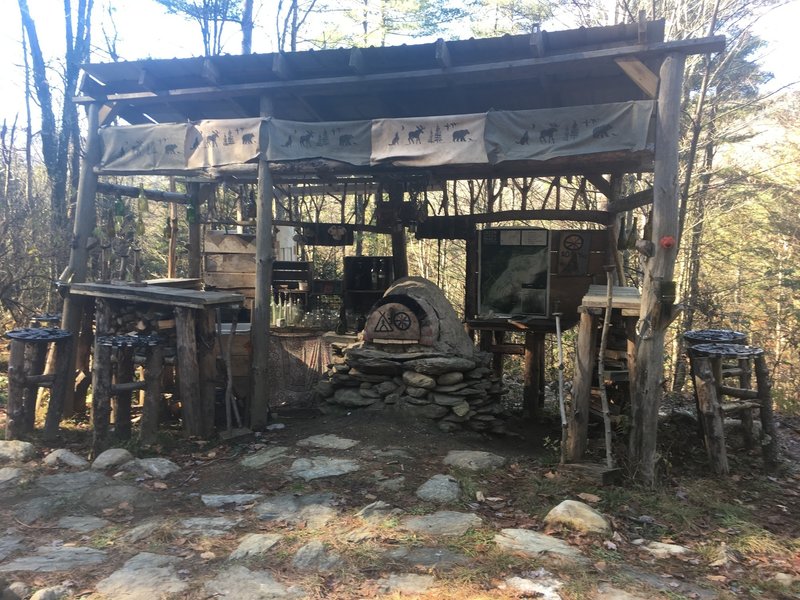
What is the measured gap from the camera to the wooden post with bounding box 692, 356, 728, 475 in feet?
19.3

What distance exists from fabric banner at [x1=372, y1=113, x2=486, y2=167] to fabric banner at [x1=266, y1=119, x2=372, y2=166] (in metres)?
0.20

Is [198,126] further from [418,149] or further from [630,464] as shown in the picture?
[630,464]

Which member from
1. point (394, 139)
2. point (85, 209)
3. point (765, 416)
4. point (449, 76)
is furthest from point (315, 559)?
point (85, 209)

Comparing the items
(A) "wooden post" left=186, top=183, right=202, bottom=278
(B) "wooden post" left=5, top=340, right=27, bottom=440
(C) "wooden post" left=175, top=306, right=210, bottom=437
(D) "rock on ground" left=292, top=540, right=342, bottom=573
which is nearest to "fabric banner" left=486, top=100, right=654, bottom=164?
(C) "wooden post" left=175, top=306, right=210, bottom=437

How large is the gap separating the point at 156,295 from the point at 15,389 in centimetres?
196

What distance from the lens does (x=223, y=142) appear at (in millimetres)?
7273

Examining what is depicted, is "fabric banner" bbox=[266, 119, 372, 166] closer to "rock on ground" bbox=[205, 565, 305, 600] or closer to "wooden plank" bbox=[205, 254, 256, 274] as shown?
"wooden plank" bbox=[205, 254, 256, 274]

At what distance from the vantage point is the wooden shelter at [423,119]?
552 centimetres

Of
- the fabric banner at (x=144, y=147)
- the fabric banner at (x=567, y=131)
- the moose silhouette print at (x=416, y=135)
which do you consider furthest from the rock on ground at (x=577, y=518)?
the fabric banner at (x=144, y=147)

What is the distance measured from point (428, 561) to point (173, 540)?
1907mm

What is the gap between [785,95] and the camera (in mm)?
12578

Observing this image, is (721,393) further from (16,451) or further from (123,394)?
(16,451)

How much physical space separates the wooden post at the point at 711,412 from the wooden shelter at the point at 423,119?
902mm

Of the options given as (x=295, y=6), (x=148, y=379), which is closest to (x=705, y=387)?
(x=148, y=379)
